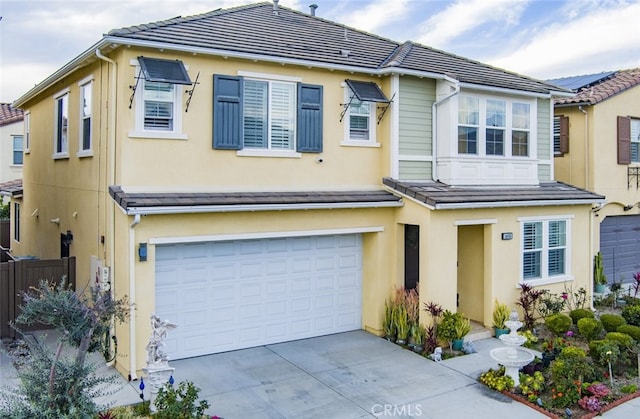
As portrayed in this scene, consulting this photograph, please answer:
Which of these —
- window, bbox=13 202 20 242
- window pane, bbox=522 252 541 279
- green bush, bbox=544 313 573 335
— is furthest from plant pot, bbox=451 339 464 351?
window, bbox=13 202 20 242

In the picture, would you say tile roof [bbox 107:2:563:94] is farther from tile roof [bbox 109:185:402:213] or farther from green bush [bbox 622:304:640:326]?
green bush [bbox 622:304:640:326]

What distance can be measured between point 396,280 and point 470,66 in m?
6.02

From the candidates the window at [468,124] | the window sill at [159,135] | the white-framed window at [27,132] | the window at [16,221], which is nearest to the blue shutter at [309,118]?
the window sill at [159,135]

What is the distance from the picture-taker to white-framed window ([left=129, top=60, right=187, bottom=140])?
986 centimetres

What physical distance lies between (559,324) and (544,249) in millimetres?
2215

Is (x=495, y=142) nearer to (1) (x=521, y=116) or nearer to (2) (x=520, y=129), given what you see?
(2) (x=520, y=129)

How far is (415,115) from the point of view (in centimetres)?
1261

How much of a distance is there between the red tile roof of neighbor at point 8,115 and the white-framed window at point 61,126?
1334cm

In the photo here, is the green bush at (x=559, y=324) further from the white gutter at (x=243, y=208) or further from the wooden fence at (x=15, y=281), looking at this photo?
the wooden fence at (x=15, y=281)

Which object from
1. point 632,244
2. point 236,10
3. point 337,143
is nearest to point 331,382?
point 337,143

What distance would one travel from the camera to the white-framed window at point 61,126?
44.6 feet

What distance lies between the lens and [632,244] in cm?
1823

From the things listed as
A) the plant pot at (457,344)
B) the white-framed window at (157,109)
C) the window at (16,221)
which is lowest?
the plant pot at (457,344)

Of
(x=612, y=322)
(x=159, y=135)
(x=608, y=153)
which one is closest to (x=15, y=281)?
(x=159, y=135)
